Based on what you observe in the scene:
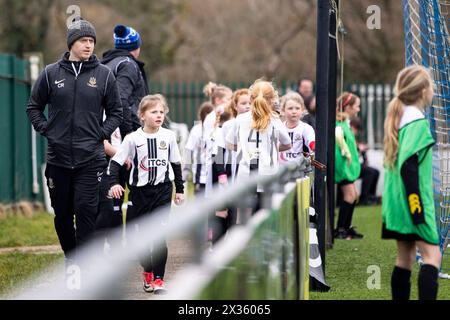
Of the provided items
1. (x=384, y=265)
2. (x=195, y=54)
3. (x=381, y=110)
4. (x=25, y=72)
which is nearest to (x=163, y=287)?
(x=384, y=265)

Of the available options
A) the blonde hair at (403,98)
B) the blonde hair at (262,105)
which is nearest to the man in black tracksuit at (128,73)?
the blonde hair at (262,105)

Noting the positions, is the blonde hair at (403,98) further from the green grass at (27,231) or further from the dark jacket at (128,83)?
the green grass at (27,231)

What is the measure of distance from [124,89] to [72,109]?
1.34 meters

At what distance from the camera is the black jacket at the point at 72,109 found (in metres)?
8.38

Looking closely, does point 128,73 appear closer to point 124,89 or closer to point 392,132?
point 124,89

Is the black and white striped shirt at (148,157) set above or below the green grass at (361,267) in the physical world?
above

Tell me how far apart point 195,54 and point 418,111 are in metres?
44.5

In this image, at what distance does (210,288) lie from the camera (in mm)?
3447

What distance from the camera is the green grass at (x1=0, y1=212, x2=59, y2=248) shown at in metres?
12.8

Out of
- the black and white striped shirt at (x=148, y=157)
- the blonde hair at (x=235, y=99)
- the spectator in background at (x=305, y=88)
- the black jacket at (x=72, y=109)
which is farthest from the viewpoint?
the spectator in background at (x=305, y=88)

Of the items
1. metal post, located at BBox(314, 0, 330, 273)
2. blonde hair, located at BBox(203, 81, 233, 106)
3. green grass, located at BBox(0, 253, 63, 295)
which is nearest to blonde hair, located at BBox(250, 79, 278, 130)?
metal post, located at BBox(314, 0, 330, 273)

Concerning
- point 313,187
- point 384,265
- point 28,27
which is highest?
point 28,27

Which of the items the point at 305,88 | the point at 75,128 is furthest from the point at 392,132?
the point at 305,88
